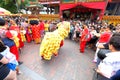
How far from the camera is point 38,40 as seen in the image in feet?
31.1

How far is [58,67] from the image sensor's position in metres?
5.86

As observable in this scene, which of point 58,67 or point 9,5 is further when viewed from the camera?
point 9,5

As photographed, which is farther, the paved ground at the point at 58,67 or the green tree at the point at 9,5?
the green tree at the point at 9,5

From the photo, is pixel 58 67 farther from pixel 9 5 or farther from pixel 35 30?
pixel 9 5

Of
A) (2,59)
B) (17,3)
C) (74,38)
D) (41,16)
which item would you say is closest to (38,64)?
(2,59)

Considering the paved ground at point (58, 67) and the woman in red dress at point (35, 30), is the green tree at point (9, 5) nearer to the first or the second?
the woman in red dress at point (35, 30)

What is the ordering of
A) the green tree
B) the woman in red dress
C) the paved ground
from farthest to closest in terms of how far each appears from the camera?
1. the green tree
2. the woman in red dress
3. the paved ground

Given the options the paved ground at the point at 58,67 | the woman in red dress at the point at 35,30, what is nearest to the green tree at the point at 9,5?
the woman in red dress at the point at 35,30

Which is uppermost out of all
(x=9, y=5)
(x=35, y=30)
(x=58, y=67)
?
(x=35, y=30)

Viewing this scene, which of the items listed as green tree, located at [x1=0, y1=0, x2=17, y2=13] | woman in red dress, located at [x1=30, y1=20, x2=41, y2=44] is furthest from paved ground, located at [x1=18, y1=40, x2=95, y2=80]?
green tree, located at [x1=0, y1=0, x2=17, y2=13]

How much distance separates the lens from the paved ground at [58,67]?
200 inches

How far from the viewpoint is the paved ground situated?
16.7 ft

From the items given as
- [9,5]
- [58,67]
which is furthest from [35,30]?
[9,5]

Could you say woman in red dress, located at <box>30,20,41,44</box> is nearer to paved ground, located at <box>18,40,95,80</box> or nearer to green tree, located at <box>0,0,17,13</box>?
paved ground, located at <box>18,40,95,80</box>
